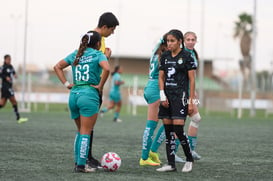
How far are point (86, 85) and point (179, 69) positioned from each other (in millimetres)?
1331

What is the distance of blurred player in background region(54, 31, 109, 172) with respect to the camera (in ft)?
24.8

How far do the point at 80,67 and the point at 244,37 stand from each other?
197 feet

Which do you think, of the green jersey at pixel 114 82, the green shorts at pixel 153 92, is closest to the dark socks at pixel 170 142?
the green shorts at pixel 153 92

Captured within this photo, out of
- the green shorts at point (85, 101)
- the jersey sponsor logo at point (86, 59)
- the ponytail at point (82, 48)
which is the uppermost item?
the ponytail at point (82, 48)

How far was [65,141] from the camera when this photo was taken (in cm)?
1255

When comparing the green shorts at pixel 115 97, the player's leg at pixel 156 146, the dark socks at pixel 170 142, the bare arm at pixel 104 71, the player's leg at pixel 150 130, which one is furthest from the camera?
the green shorts at pixel 115 97

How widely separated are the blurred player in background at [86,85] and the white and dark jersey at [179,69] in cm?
100

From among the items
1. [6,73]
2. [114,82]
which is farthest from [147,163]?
[114,82]

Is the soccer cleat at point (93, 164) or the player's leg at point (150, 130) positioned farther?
the player's leg at point (150, 130)

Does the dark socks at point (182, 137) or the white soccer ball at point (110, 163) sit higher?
the dark socks at point (182, 137)

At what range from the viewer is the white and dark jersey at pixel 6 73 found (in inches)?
765

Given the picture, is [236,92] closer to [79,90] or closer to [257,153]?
[257,153]

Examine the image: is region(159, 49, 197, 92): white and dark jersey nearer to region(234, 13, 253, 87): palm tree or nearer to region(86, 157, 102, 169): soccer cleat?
region(86, 157, 102, 169): soccer cleat

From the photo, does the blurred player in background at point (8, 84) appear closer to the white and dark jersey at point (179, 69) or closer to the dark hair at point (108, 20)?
the dark hair at point (108, 20)
